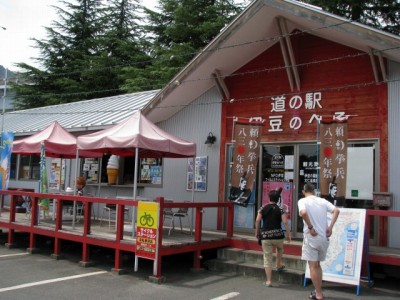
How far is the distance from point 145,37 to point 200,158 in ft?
67.4

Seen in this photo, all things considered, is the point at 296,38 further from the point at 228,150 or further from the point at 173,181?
the point at 173,181

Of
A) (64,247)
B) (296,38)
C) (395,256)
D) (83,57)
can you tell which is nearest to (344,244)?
(395,256)

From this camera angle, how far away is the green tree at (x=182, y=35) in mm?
24312

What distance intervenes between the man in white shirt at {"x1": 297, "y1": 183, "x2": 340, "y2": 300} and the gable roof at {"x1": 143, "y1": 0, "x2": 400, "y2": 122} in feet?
11.6

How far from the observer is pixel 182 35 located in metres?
25.8

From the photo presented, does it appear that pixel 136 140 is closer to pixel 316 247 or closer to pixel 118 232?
pixel 118 232

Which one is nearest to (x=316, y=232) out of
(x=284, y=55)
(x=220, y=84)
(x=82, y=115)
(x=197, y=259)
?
(x=197, y=259)

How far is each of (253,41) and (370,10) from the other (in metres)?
11.8

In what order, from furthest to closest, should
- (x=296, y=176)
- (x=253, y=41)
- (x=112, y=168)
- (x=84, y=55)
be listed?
(x=84, y=55)
(x=112, y=168)
(x=253, y=41)
(x=296, y=176)

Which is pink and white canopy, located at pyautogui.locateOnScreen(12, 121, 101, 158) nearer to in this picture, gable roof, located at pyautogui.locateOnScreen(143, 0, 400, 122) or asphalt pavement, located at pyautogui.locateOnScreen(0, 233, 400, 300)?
gable roof, located at pyautogui.locateOnScreen(143, 0, 400, 122)

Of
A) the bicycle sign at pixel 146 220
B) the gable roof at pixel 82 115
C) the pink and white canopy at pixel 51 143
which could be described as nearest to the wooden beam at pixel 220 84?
the gable roof at pixel 82 115

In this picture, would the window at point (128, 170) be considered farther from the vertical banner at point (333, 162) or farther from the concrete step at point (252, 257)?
the vertical banner at point (333, 162)

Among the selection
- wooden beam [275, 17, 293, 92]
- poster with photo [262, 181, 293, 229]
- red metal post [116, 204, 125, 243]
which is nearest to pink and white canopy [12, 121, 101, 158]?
→ red metal post [116, 204, 125, 243]

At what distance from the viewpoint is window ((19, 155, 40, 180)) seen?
1709 centimetres
